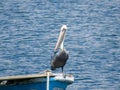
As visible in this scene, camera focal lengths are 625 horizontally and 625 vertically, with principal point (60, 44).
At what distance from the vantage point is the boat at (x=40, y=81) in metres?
25.3

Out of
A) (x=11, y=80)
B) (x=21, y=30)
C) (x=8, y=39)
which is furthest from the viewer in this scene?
(x=21, y=30)

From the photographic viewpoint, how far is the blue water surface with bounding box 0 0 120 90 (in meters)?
35.2

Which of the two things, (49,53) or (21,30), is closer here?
(49,53)

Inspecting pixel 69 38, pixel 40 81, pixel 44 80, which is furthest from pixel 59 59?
pixel 69 38

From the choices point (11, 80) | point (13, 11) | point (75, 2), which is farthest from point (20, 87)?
point (75, 2)

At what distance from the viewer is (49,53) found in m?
39.6

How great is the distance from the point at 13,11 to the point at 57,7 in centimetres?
532

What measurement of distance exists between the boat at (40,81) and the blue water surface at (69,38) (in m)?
6.27

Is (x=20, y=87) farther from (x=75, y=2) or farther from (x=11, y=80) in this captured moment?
(x=75, y=2)

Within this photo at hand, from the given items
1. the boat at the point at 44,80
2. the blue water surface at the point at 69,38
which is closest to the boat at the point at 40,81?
the boat at the point at 44,80

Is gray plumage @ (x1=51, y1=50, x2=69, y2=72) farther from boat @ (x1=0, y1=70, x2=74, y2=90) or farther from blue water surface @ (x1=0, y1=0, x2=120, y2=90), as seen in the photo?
blue water surface @ (x1=0, y1=0, x2=120, y2=90)

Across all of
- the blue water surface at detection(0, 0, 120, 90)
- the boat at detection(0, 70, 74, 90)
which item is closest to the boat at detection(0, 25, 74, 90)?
the boat at detection(0, 70, 74, 90)

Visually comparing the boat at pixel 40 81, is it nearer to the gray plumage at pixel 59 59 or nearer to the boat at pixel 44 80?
the boat at pixel 44 80

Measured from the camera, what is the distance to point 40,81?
83.7ft
